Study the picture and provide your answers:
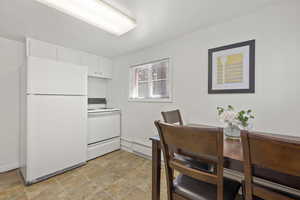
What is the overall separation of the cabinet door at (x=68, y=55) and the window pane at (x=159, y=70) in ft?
5.25

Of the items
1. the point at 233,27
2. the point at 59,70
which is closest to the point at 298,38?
the point at 233,27

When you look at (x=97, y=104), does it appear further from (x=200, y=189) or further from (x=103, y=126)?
(x=200, y=189)

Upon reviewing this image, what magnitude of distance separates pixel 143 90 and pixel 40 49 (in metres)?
1.96

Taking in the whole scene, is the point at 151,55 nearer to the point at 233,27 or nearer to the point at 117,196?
the point at 233,27

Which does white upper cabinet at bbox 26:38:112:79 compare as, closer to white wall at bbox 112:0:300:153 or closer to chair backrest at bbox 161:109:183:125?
white wall at bbox 112:0:300:153

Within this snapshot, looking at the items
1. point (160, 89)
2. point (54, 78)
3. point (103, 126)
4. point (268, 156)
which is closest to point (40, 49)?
point (54, 78)

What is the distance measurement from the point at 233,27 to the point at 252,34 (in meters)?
0.25

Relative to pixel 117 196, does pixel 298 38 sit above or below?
above

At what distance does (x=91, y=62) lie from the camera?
2994mm

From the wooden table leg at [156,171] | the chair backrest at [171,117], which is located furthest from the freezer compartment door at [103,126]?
the wooden table leg at [156,171]

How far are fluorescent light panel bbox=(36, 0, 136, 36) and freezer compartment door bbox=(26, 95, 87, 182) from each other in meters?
1.21

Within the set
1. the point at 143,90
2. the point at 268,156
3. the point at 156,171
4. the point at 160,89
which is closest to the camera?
the point at 268,156

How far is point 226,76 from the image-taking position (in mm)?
1786

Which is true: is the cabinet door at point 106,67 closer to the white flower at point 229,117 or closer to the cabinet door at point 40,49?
the cabinet door at point 40,49
